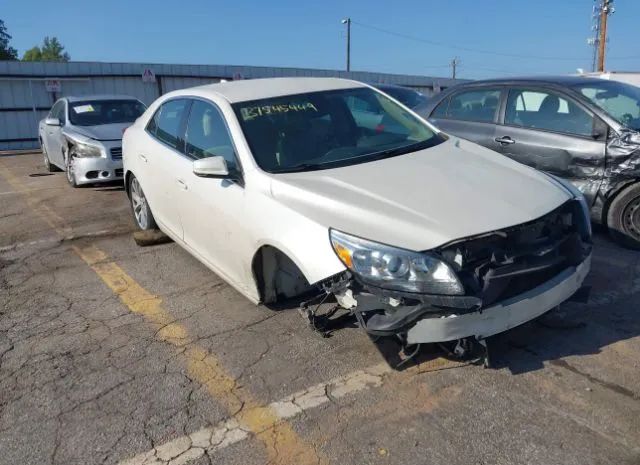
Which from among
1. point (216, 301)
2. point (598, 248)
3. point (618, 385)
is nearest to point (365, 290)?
point (618, 385)

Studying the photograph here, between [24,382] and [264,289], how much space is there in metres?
1.52

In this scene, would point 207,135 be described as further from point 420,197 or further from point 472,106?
point 472,106

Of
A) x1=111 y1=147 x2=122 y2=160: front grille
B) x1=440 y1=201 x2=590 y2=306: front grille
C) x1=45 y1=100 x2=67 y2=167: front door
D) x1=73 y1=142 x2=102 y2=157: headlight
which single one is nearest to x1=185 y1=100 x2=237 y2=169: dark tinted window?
x1=440 y1=201 x2=590 y2=306: front grille

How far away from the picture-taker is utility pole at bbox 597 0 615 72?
2536cm

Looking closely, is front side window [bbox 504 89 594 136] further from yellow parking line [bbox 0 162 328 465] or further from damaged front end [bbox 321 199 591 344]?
yellow parking line [bbox 0 162 328 465]

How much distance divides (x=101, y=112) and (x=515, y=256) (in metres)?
8.58

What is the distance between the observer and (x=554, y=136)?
5523mm

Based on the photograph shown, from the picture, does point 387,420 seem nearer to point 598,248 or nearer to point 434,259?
point 434,259

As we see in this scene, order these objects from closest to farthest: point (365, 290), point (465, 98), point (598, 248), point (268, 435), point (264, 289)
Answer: point (268, 435) < point (365, 290) < point (264, 289) < point (598, 248) < point (465, 98)

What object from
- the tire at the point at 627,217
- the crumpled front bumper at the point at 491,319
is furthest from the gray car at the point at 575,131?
the crumpled front bumper at the point at 491,319

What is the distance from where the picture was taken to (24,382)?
3.23 meters

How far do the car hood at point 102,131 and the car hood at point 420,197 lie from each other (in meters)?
6.06

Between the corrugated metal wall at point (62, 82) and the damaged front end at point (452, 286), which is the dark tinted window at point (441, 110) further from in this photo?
the corrugated metal wall at point (62, 82)

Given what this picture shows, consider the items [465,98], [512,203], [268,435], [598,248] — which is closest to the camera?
[268,435]
